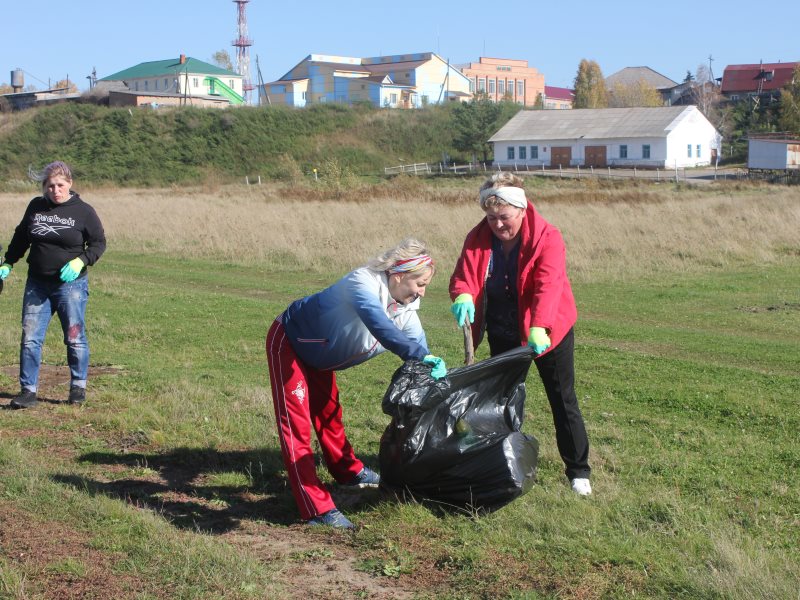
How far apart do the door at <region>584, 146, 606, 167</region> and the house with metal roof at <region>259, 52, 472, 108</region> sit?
38044 millimetres

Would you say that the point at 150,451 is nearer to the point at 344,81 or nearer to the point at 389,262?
the point at 389,262

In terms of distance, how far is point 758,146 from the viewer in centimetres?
5975

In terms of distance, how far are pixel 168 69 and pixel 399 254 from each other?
98.8 m

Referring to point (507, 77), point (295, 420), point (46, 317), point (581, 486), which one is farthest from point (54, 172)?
point (507, 77)

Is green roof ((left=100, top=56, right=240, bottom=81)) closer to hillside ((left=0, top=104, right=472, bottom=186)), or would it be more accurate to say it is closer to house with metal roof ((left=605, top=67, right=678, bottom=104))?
hillside ((left=0, top=104, right=472, bottom=186))

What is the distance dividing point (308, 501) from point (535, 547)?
1271mm

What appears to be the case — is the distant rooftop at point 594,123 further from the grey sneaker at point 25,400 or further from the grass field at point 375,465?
the grey sneaker at point 25,400

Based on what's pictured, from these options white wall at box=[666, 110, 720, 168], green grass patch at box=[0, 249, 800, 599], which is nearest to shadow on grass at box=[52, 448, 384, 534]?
green grass patch at box=[0, 249, 800, 599]

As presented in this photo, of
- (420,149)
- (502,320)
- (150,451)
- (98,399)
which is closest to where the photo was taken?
(502,320)

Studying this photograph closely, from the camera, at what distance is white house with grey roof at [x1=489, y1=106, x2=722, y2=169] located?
66125mm

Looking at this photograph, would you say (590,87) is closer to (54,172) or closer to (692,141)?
(692,141)

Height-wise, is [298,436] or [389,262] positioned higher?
[389,262]

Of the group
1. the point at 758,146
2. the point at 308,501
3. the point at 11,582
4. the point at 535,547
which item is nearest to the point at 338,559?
the point at 308,501

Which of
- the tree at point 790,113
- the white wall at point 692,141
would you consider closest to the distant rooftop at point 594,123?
the white wall at point 692,141
